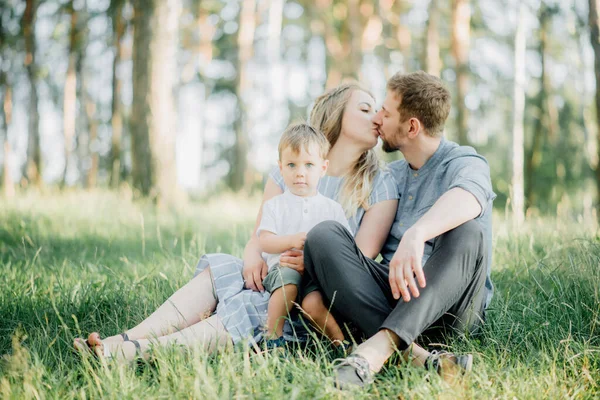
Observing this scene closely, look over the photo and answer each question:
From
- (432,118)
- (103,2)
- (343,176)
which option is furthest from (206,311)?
(103,2)

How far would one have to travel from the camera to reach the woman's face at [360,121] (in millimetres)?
3279

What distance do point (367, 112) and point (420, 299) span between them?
1368mm

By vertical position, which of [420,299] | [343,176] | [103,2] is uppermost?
[103,2]

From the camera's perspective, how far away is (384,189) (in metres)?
3.14

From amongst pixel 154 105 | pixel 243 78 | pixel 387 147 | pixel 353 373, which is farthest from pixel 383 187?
pixel 243 78

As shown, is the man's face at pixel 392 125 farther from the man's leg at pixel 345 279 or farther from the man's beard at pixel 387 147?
the man's leg at pixel 345 279

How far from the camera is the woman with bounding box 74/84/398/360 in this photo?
8.63 feet

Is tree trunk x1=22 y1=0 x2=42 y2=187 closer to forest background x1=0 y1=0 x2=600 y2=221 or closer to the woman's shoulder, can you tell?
forest background x1=0 y1=0 x2=600 y2=221

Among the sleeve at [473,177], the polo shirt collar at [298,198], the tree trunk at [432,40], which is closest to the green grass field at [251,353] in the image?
the sleeve at [473,177]

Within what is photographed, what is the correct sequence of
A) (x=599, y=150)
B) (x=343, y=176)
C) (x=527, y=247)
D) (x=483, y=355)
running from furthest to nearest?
1. (x=599, y=150)
2. (x=527, y=247)
3. (x=343, y=176)
4. (x=483, y=355)

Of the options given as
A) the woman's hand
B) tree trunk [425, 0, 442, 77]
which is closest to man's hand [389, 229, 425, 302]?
the woman's hand

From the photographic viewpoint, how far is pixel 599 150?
20.4 ft

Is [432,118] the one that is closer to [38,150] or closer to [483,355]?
[483,355]

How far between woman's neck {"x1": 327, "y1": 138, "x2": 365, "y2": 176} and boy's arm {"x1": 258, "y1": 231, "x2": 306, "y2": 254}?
67 cm
